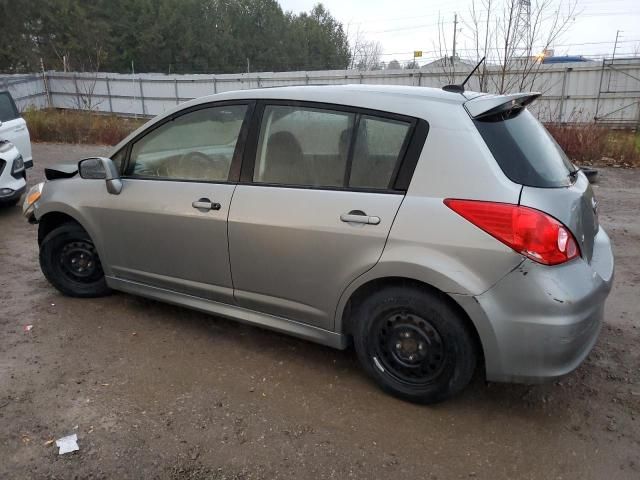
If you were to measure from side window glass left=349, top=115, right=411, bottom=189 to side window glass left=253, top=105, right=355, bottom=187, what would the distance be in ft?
0.25

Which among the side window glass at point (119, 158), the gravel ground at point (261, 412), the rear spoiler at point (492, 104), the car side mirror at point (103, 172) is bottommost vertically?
the gravel ground at point (261, 412)

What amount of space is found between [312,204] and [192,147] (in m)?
1.17

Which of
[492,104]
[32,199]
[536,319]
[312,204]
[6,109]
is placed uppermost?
[492,104]

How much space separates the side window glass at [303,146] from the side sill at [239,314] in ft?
2.90

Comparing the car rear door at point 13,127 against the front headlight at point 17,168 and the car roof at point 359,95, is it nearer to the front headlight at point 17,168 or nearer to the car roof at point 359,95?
the front headlight at point 17,168

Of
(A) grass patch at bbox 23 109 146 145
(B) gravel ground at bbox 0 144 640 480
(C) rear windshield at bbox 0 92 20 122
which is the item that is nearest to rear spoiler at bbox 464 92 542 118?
(B) gravel ground at bbox 0 144 640 480

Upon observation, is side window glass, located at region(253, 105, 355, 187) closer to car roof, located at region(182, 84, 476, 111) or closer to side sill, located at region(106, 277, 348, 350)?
car roof, located at region(182, 84, 476, 111)

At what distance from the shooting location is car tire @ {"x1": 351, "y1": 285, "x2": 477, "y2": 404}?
2.63 m

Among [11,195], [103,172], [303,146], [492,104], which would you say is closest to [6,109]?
[11,195]

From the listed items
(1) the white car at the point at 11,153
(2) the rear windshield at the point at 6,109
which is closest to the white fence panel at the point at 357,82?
(2) the rear windshield at the point at 6,109

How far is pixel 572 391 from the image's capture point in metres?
2.99

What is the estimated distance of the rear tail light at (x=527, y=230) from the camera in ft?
7.86

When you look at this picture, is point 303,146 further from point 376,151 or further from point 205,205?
point 205,205

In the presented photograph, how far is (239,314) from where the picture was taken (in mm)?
3395
